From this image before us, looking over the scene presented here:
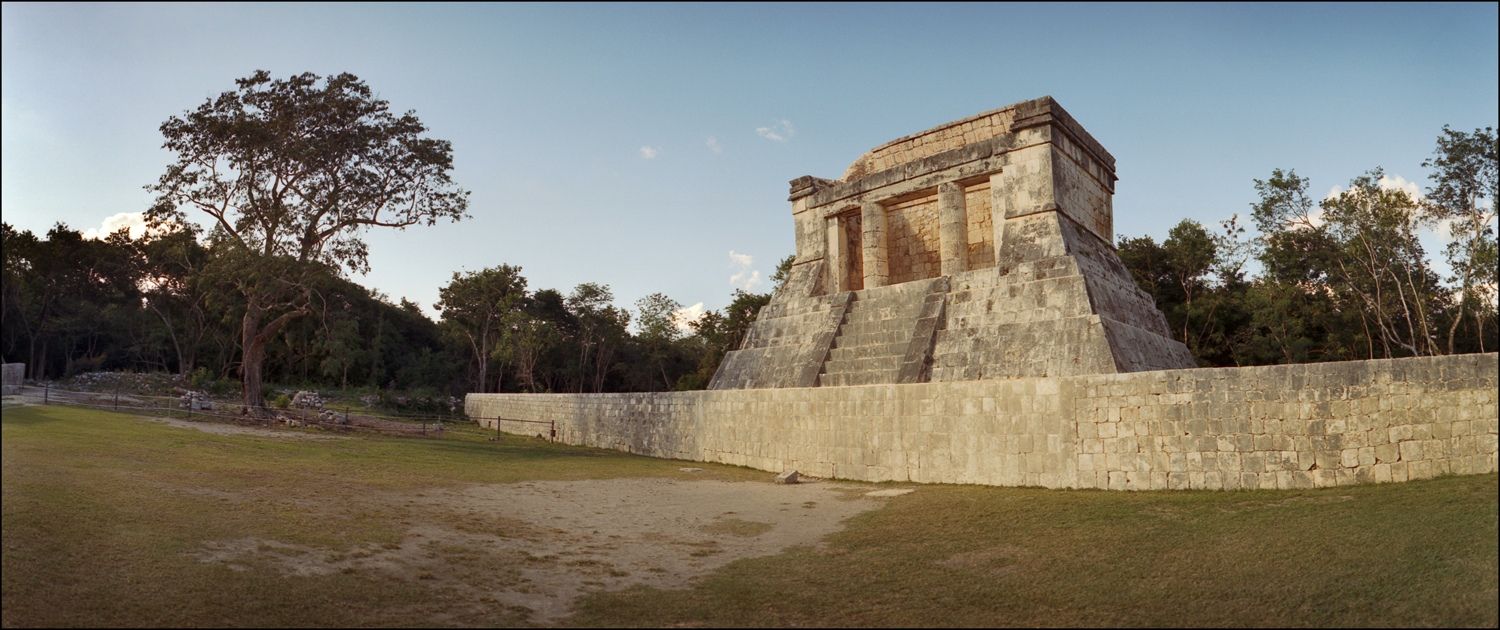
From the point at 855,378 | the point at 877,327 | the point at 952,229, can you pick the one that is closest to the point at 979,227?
the point at 952,229

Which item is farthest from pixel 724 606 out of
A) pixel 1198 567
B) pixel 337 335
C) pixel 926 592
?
pixel 337 335

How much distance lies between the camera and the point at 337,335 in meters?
33.7

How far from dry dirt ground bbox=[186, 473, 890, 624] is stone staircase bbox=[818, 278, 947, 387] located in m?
3.51

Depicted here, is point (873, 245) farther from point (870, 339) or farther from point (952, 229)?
point (870, 339)

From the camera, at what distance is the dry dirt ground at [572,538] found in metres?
5.77

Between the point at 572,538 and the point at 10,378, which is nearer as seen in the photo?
the point at 10,378

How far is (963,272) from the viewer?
603 inches

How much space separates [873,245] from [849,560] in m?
11.2

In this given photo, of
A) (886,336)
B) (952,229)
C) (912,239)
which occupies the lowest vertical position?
(886,336)

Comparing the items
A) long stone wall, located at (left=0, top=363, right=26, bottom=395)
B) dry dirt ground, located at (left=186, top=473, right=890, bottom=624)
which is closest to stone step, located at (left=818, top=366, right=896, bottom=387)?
dry dirt ground, located at (left=186, top=473, right=890, bottom=624)

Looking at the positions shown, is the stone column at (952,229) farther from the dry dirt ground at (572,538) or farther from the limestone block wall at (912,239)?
the dry dirt ground at (572,538)

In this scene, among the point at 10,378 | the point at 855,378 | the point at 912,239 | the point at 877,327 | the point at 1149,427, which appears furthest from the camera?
the point at 912,239

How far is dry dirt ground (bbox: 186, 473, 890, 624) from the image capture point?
5766mm

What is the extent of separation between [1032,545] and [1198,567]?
1320 mm
